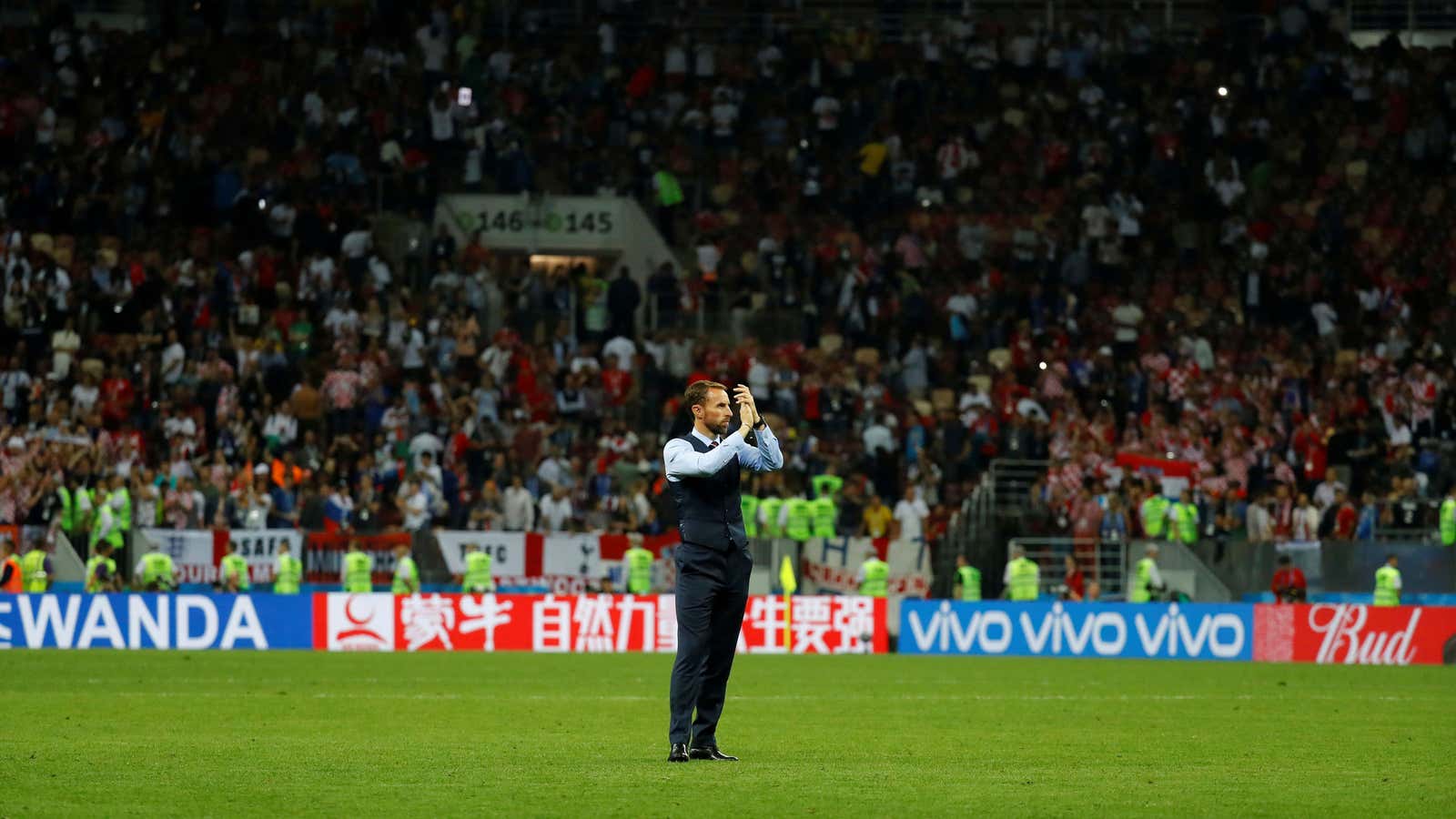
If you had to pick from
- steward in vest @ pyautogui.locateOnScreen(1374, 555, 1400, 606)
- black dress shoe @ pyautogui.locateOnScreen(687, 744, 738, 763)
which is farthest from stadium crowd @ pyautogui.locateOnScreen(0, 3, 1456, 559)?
black dress shoe @ pyautogui.locateOnScreen(687, 744, 738, 763)

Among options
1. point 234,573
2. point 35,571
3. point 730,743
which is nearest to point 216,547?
point 234,573

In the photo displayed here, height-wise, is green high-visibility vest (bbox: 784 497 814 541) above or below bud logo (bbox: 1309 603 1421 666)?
above

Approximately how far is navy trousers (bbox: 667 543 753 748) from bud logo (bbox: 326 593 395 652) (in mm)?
18706

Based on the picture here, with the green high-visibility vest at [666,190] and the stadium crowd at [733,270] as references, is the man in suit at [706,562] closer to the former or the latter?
the stadium crowd at [733,270]

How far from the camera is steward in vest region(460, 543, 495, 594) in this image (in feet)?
103

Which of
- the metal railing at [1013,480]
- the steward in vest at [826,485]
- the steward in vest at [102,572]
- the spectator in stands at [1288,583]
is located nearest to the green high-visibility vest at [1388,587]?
the spectator in stands at [1288,583]

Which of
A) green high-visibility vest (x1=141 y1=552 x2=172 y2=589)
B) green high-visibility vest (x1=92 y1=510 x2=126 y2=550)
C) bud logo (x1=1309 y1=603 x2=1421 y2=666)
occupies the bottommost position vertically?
bud logo (x1=1309 y1=603 x2=1421 y2=666)

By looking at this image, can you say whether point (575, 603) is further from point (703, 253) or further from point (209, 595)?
point (703, 253)

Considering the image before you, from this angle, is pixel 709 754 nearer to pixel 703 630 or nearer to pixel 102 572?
pixel 703 630

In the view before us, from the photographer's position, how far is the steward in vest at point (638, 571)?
3162 centimetres

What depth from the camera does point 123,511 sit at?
101ft

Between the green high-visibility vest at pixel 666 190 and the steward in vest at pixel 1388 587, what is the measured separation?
16.1m

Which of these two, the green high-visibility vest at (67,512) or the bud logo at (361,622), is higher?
the green high-visibility vest at (67,512)

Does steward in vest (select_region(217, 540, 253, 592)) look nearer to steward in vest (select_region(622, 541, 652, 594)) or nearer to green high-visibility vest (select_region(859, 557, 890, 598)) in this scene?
steward in vest (select_region(622, 541, 652, 594))
